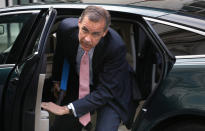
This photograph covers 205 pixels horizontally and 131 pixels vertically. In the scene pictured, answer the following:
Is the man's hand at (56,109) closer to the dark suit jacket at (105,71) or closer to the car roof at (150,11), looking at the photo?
the dark suit jacket at (105,71)

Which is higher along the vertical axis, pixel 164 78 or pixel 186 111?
pixel 164 78

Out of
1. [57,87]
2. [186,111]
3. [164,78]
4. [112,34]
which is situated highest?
[112,34]

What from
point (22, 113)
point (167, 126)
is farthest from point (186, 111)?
point (22, 113)

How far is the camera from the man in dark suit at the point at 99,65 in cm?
250

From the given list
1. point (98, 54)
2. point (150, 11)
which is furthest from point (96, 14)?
point (150, 11)

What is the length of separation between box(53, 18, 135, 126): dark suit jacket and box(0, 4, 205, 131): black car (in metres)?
0.20

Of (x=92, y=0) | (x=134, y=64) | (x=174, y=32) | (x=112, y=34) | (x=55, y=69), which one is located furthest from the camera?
(x=134, y=64)

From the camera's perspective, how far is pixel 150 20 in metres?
2.54

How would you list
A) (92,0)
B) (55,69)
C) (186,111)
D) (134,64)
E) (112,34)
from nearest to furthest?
1. (186,111)
2. (112,34)
3. (55,69)
4. (92,0)
5. (134,64)

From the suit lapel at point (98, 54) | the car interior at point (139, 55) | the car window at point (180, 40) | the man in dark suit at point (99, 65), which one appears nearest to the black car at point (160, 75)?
the car window at point (180, 40)

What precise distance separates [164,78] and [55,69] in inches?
37.3

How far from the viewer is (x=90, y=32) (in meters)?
2.48

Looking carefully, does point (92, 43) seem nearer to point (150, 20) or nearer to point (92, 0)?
point (150, 20)

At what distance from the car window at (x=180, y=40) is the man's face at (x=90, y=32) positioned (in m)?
0.37
